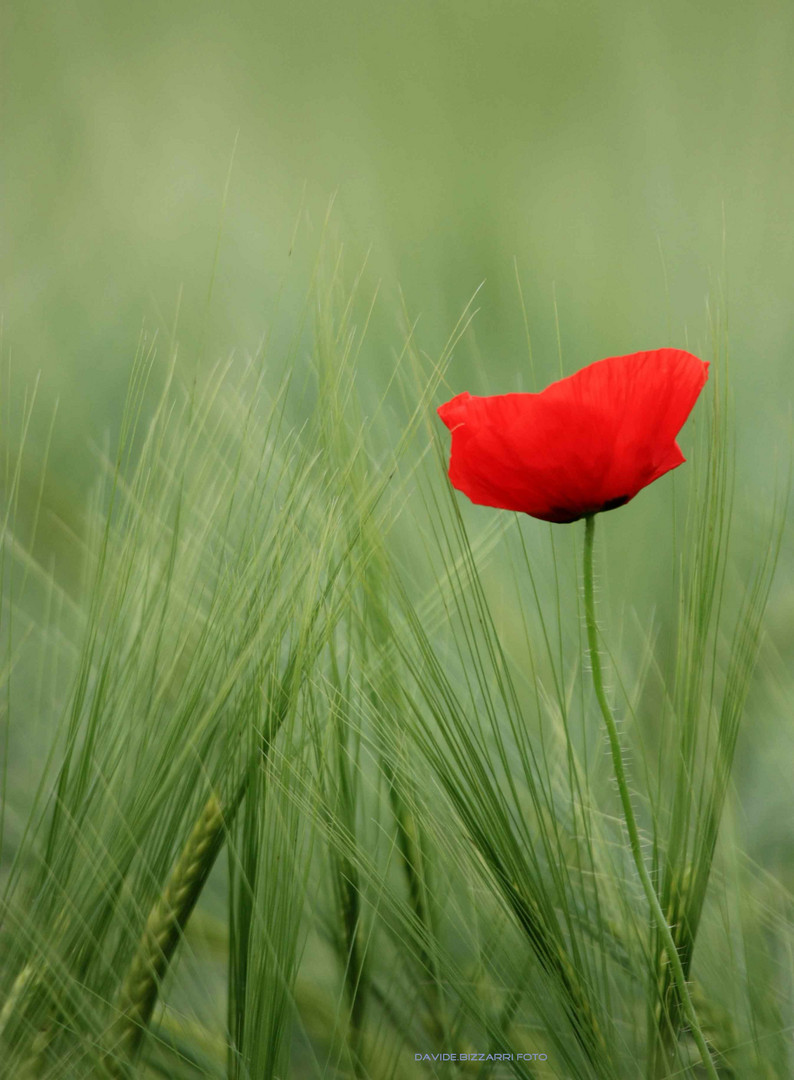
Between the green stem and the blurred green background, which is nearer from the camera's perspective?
the green stem

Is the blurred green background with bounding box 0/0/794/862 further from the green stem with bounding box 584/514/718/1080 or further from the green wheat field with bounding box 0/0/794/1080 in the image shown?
the green stem with bounding box 584/514/718/1080

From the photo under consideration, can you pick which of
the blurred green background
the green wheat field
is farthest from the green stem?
the blurred green background

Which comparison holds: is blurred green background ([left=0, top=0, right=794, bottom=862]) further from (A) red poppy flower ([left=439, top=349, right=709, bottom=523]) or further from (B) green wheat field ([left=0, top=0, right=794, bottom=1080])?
(A) red poppy flower ([left=439, top=349, right=709, bottom=523])

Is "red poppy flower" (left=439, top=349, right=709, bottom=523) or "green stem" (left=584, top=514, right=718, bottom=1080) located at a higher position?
"red poppy flower" (left=439, top=349, right=709, bottom=523)

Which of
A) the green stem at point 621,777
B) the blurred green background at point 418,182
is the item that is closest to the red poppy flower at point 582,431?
the green stem at point 621,777

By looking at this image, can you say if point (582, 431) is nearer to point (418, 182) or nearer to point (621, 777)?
point (621, 777)

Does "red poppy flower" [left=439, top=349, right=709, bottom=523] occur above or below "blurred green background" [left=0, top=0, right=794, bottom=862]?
below

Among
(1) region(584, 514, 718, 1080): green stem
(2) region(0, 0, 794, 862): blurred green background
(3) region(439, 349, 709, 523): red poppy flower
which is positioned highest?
(2) region(0, 0, 794, 862): blurred green background

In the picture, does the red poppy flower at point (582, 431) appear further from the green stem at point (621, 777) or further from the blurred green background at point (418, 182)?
the blurred green background at point (418, 182)
